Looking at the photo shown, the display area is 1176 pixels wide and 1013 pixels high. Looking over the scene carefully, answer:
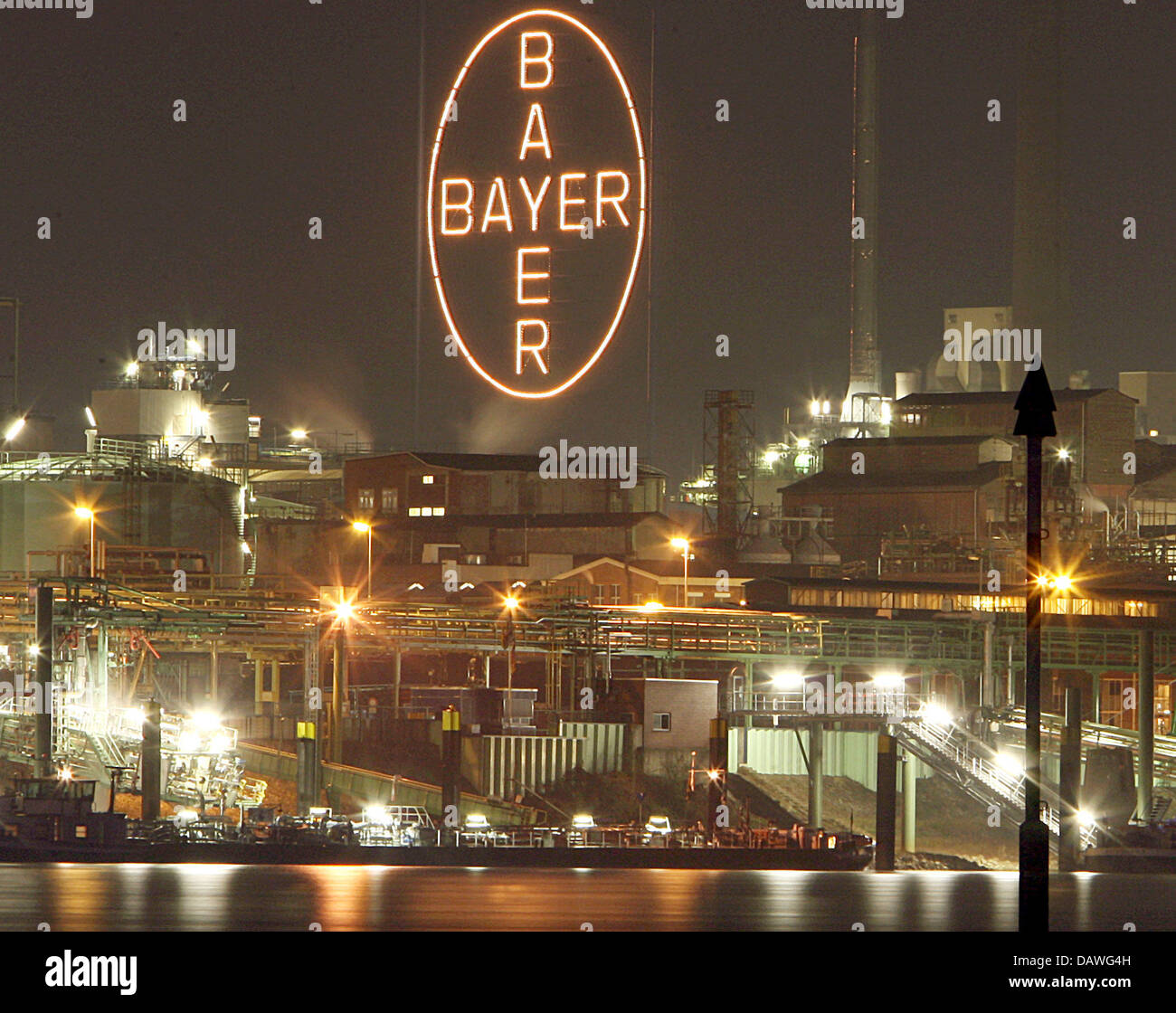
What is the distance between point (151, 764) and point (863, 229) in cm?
5371

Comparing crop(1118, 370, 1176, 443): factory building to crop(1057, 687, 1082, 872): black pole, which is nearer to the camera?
crop(1057, 687, 1082, 872): black pole

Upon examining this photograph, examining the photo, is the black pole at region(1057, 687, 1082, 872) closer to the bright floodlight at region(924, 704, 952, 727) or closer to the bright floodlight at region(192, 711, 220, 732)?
the bright floodlight at region(924, 704, 952, 727)

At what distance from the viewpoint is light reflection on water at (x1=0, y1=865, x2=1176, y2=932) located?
821 centimetres

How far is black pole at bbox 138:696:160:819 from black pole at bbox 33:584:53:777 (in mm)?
1791

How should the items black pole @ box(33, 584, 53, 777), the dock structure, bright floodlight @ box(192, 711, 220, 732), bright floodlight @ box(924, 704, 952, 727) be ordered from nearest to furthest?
black pole @ box(33, 584, 53, 777) → bright floodlight @ box(924, 704, 952, 727) → the dock structure → bright floodlight @ box(192, 711, 220, 732)

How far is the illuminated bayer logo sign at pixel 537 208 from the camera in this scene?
33.9m

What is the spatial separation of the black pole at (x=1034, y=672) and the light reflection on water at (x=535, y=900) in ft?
1.81

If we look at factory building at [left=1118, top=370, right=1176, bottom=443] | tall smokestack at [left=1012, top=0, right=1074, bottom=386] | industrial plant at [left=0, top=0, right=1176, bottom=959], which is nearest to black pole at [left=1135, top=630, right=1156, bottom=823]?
industrial plant at [left=0, top=0, right=1176, bottom=959]

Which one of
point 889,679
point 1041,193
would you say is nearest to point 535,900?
point 889,679

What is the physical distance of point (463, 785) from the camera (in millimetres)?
28344

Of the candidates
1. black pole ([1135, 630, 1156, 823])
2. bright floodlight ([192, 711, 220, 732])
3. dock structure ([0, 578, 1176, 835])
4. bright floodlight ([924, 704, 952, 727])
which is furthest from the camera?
bright floodlight ([192, 711, 220, 732])

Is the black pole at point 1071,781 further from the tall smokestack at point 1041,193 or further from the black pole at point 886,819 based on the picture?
the tall smokestack at point 1041,193

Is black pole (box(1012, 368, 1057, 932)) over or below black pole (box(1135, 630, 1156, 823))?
over

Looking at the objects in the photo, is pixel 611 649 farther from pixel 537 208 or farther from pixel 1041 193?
pixel 1041 193
